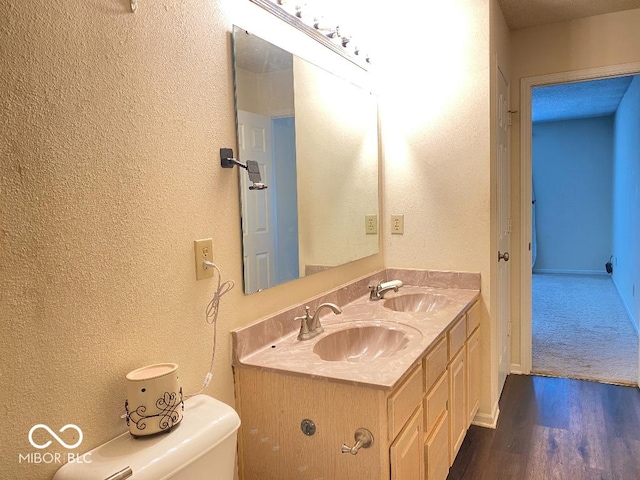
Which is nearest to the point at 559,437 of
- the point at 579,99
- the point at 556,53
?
the point at 556,53

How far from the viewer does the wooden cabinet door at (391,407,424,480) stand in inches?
51.7

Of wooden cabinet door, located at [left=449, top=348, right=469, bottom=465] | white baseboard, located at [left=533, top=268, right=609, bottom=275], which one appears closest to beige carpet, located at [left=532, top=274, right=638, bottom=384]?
white baseboard, located at [left=533, top=268, right=609, bottom=275]

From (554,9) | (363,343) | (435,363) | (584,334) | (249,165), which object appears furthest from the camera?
(584,334)

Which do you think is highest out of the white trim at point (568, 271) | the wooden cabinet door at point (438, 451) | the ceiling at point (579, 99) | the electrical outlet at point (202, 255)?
the ceiling at point (579, 99)

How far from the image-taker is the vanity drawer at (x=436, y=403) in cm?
163

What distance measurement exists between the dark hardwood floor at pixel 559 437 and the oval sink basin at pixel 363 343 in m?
0.80

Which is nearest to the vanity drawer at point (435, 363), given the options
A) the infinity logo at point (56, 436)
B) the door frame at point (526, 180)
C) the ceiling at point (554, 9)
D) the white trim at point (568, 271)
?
the infinity logo at point (56, 436)

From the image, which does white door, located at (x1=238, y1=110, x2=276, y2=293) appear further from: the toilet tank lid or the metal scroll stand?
the toilet tank lid

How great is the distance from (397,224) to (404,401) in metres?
1.40

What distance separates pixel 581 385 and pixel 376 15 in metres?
2.57

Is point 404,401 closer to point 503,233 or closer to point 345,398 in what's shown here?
point 345,398

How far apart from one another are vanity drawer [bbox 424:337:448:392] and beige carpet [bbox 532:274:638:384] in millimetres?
1846

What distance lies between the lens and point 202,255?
1336mm

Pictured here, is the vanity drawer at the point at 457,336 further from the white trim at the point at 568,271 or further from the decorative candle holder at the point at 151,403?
the white trim at the point at 568,271
